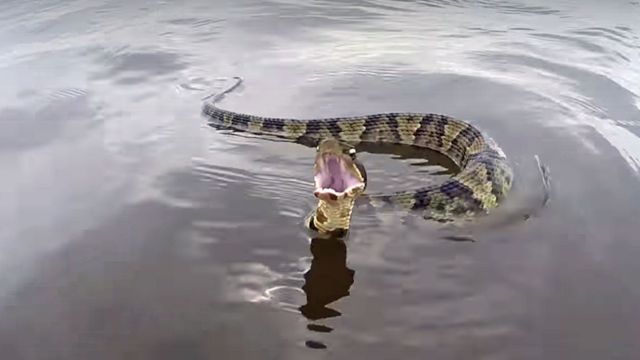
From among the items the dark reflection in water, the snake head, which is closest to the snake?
the snake head

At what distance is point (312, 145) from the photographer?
6871 mm

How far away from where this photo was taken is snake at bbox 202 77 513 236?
4.59m

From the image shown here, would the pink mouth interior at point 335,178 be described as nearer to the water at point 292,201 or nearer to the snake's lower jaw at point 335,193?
the snake's lower jaw at point 335,193

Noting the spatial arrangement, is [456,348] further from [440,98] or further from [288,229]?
[440,98]

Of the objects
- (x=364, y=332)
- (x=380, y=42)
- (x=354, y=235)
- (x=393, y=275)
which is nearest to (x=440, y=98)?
(x=380, y=42)

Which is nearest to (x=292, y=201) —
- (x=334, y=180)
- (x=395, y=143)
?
(x=334, y=180)

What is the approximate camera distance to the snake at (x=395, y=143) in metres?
4.59

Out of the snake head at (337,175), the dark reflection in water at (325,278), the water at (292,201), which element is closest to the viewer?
the water at (292,201)

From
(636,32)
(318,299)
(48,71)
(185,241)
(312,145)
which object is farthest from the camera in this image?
(636,32)

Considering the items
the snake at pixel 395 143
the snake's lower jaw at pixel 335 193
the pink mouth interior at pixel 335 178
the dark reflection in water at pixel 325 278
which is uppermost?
the pink mouth interior at pixel 335 178

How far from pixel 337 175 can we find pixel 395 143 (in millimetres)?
2415

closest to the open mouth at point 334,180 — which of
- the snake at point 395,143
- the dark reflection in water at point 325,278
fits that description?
the snake at point 395,143

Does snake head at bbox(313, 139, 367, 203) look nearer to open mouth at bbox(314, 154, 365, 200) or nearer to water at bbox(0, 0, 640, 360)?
open mouth at bbox(314, 154, 365, 200)

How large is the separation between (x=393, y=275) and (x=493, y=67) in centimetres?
447
